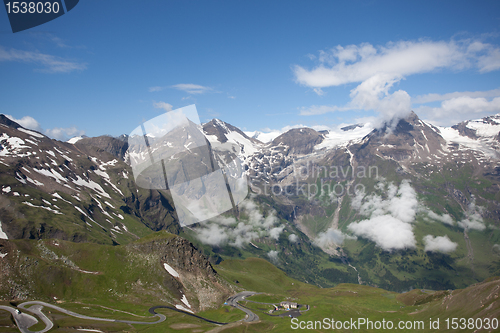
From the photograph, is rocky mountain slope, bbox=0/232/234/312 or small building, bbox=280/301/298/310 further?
small building, bbox=280/301/298/310

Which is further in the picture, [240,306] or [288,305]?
[288,305]

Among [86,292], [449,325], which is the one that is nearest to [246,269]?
[86,292]

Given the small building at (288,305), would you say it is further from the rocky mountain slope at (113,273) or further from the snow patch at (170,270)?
the snow patch at (170,270)

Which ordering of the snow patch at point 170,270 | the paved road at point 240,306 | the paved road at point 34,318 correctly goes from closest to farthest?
the paved road at point 34,318 < the paved road at point 240,306 < the snow patch at point 170,270

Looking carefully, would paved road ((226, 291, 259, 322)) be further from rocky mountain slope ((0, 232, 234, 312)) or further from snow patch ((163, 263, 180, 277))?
snow patch ((163, 263, 180, 277))

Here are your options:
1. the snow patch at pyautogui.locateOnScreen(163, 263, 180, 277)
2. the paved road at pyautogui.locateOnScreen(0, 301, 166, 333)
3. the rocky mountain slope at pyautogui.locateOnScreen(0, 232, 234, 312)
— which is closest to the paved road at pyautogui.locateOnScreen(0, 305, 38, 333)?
the paved road at pyautogui.locateOnScreen(0, 301, 166, 333)

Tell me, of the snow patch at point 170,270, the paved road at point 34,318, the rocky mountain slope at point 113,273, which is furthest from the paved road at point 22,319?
the snow patch at point 170,270

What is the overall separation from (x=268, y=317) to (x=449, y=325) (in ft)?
151

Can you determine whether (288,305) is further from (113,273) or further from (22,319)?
(22,319)

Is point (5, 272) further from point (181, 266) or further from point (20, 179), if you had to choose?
point (20, 179)

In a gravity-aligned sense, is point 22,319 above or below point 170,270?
above

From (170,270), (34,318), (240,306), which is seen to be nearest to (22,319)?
(34,318)

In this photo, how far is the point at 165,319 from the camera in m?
72.9

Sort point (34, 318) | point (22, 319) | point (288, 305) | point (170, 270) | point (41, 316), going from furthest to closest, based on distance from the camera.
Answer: point (288, 305) → point (170, 270) → point (41, 316) → point (34, 318) → point (22, 319)
